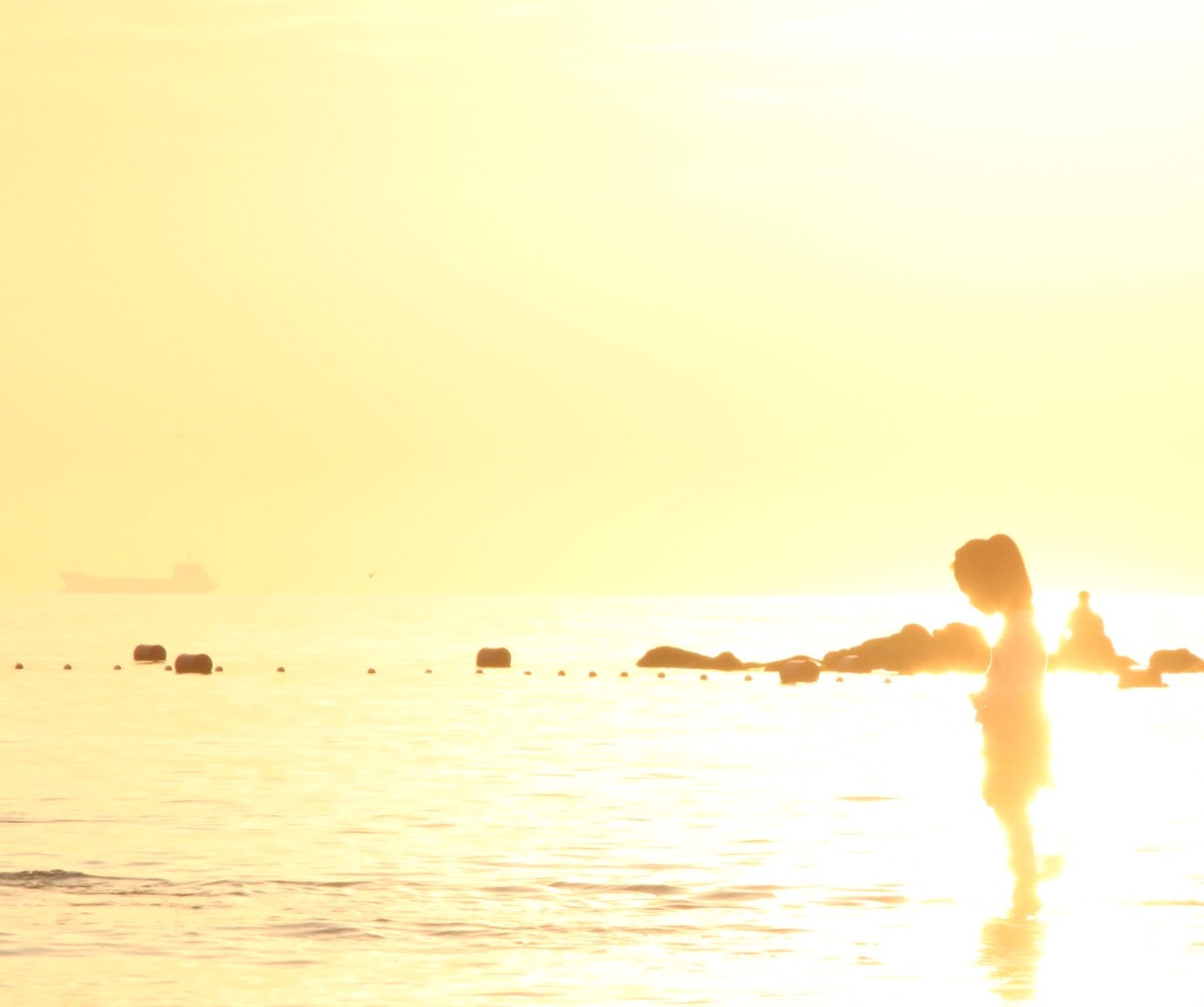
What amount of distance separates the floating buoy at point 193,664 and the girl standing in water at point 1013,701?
67.1 metres

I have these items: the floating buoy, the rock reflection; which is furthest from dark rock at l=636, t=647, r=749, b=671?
the rock reflection

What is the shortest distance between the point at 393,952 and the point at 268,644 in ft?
388

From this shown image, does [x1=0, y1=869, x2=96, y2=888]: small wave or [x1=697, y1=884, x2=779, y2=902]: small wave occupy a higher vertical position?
[x1=0, y1=869, x2=96, y2=888]: small wave

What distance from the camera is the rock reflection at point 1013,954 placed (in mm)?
13859

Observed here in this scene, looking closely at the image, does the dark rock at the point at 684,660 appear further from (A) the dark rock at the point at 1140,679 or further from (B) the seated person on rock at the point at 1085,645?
(A) the dark rock at the point at 1140,679

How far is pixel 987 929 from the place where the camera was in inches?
642

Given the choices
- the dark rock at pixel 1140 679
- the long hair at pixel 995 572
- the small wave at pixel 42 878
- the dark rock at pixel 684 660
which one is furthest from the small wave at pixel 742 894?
the dark rock at pixel 684 660

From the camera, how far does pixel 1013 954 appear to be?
15195 millimetres

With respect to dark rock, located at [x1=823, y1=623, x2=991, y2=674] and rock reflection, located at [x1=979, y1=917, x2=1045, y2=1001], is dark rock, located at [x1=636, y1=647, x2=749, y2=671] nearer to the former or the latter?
dark rock, located at [x1=823, y1=623, x2=991, y2=674]

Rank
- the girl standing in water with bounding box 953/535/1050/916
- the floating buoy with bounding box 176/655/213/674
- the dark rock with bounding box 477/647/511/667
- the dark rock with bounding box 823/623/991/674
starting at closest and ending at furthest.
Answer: the girl standing in water with bounding box 953/535/1050/916 → the floating buoy with bounding box 176/655/213/674 → the dark rock with bounding box 823/623/991/674 → the dark rock with bounding box 477/647/511/667

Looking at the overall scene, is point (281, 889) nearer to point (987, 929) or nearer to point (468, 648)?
point (987, 929)

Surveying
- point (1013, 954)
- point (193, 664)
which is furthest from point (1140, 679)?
point (1013, 954)

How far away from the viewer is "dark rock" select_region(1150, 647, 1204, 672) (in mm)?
81750

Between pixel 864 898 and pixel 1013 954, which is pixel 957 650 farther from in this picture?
pixel 1013 954
